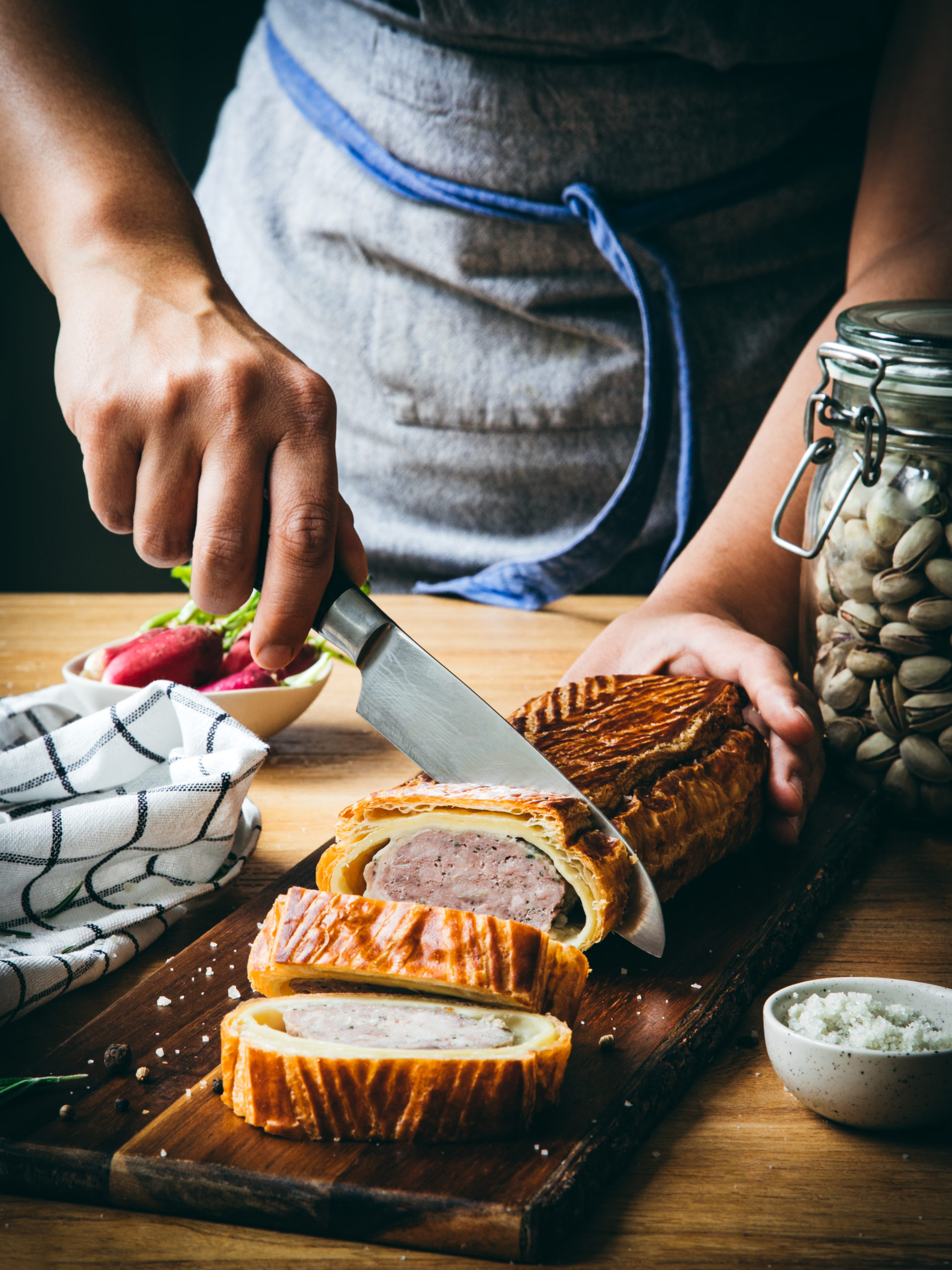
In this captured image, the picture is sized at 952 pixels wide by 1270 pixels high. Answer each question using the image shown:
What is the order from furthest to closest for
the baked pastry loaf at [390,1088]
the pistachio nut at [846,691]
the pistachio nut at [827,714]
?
1. the pistachio nut at [827,714]
2. the pistachio nut at [846,691]
3. the baked pastry loaf at [390,1088]

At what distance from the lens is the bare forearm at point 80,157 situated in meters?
2.02

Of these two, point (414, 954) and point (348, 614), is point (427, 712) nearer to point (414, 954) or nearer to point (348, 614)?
point (348, 614)

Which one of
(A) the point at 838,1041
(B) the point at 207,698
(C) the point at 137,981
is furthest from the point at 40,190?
(A) the point at 838,1041

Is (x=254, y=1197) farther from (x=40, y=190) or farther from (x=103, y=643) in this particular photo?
(x=103, y=643)

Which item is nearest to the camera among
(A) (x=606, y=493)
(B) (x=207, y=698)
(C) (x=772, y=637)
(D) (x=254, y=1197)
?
(D) (x=254, y=1197)

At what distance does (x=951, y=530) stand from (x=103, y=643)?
223 cm

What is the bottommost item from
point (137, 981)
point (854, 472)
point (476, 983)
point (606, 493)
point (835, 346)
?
point (137, 981)

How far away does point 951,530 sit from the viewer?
2.02 m

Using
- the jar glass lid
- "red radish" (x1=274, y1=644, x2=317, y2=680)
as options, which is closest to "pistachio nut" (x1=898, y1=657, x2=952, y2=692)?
the jar glass lid

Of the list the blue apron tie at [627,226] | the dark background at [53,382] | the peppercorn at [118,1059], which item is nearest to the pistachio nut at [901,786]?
the blue apron tie at [627,226]

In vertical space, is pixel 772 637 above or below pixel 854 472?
below

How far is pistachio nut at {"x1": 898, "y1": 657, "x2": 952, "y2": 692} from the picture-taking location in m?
2.06

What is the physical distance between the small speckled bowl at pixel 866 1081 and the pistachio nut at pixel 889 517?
96 cm

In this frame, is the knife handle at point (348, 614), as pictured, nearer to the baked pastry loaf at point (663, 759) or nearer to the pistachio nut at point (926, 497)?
the baked pastry loaf at point (663, 759)
